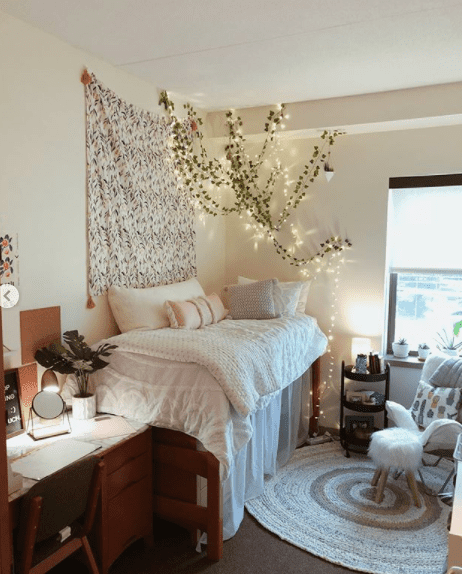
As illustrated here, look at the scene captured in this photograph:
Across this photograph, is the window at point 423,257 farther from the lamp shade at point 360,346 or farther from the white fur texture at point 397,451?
the white fur texture at point 397,451

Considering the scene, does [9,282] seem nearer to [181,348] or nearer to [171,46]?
[181,348]

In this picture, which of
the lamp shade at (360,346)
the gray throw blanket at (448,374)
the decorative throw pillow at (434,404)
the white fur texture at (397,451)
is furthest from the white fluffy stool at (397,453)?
the lamp shade at (360,346)

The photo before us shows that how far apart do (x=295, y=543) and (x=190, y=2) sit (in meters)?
2.72

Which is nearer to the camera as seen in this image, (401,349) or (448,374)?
(448,374)

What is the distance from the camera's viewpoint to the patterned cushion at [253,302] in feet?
12.9

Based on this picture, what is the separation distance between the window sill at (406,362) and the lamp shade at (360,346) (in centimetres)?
25

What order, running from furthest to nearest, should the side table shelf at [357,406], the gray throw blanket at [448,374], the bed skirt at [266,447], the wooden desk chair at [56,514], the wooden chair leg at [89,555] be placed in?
the side table shelf at [357,406] < the gray throw blanket at [448,374] < the bed skirt at [266,447] < the wooden chair leg at [89,555] < the wooden desk chair at [56,514]

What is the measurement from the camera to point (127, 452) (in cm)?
256

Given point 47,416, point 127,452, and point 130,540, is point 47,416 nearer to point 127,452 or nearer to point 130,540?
point 127,452

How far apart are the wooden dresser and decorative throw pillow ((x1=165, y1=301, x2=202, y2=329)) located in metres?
0.85

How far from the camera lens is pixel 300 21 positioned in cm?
254

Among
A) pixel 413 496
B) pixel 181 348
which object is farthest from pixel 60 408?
Answer: pixel 413 496

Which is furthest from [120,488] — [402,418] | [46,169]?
[402,418]

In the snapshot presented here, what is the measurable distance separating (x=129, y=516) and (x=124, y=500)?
0.34ft
